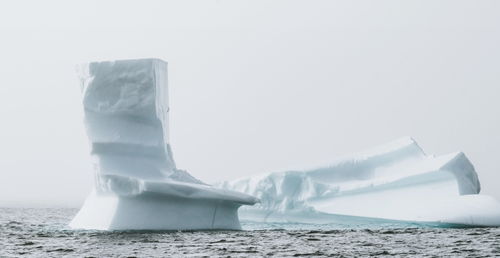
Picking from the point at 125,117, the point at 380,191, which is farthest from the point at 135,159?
the point at 380,191

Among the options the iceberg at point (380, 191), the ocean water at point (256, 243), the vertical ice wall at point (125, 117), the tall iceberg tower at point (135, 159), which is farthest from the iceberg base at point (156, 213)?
the iceberg at point (380, 191)

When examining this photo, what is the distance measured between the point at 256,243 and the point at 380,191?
727 centimetres

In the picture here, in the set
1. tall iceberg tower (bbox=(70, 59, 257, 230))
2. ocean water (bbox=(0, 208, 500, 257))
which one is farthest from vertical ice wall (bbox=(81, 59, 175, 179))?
ocean water (bbox=(0, 208, 500, 257))

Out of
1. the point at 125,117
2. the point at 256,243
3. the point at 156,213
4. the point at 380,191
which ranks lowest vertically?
the point at 256,243

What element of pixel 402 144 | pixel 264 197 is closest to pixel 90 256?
pixel 264 197

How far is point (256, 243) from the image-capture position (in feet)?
59.6

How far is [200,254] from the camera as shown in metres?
15.8

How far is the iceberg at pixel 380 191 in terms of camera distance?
23000 mm

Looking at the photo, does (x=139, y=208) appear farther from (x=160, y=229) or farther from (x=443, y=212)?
(x=443, y=212)

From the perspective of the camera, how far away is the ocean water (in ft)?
53.3

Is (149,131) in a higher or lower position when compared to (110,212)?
higher

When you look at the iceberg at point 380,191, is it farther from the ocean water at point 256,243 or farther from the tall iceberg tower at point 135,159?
the tall iceberg tower at point 135,159

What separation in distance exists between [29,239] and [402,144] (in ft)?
36.7

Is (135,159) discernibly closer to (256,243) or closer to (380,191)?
(256,243)
